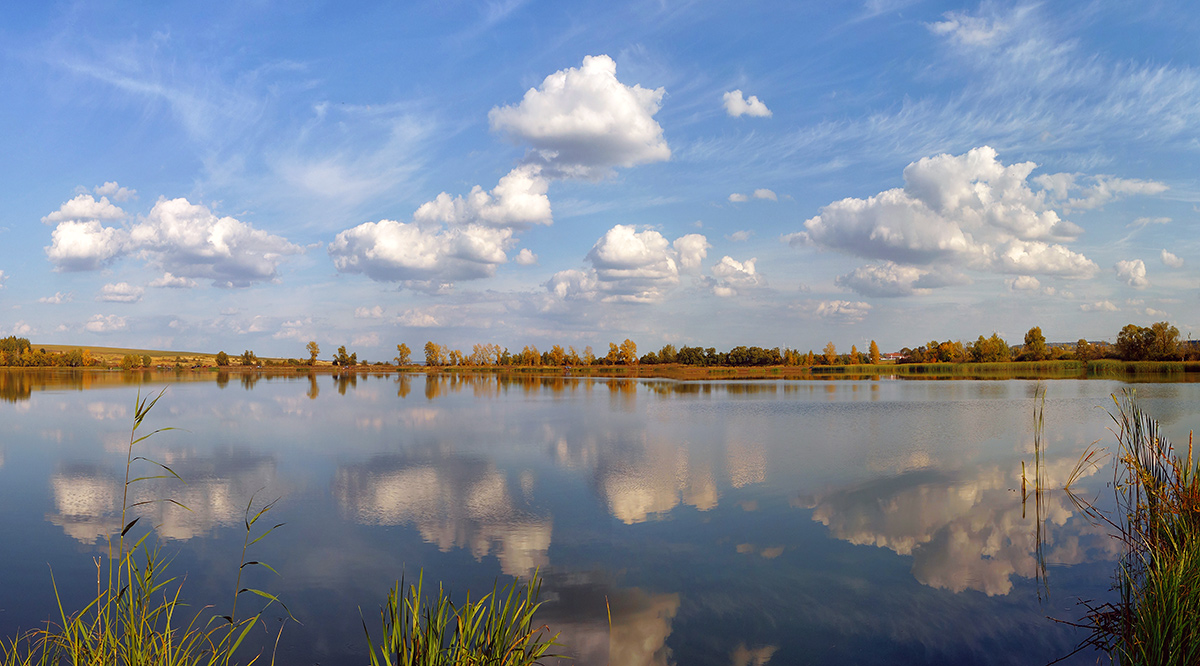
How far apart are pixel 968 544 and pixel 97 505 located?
14054 mm

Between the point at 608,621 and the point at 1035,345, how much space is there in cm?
9284

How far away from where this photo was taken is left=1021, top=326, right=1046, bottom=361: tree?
254 feet

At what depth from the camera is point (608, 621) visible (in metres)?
5.68

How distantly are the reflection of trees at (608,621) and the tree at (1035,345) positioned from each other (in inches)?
3605

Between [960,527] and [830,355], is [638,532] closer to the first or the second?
[960,527]

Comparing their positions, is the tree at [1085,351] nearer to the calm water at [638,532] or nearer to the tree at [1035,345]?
the tree at [1035,345]

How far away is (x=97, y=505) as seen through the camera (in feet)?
33.0

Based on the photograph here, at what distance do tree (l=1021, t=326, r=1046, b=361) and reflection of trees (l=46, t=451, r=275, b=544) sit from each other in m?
91.8

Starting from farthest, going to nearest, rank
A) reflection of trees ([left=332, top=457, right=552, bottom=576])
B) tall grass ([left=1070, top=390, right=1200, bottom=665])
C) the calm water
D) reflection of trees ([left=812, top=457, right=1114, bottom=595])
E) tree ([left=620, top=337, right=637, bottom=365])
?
tree ([left=620, top=337, right=637, bottom=365]) → reflection of trees ([left=332, top=457, right=552, bottom=576]) → reflection of trees ([left=812, top=457, right=1114, bottom=595]) → the calm water → tall grass ([left=1070, top=390, right=1200, bottom=665])

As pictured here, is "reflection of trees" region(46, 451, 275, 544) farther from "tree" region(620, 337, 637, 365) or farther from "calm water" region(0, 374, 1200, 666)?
"tree" region(620, 337, 637, 365)

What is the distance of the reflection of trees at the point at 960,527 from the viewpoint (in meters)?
7.43

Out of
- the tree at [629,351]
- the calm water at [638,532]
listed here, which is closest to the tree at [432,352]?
the tree at [629,351]

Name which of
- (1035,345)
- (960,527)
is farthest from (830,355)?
(960,527)

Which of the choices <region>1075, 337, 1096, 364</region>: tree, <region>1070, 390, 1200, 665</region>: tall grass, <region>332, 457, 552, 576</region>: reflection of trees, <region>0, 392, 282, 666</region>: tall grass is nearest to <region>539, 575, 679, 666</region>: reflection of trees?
<region>332, 457, 552, 576</region>: reflection of trees
